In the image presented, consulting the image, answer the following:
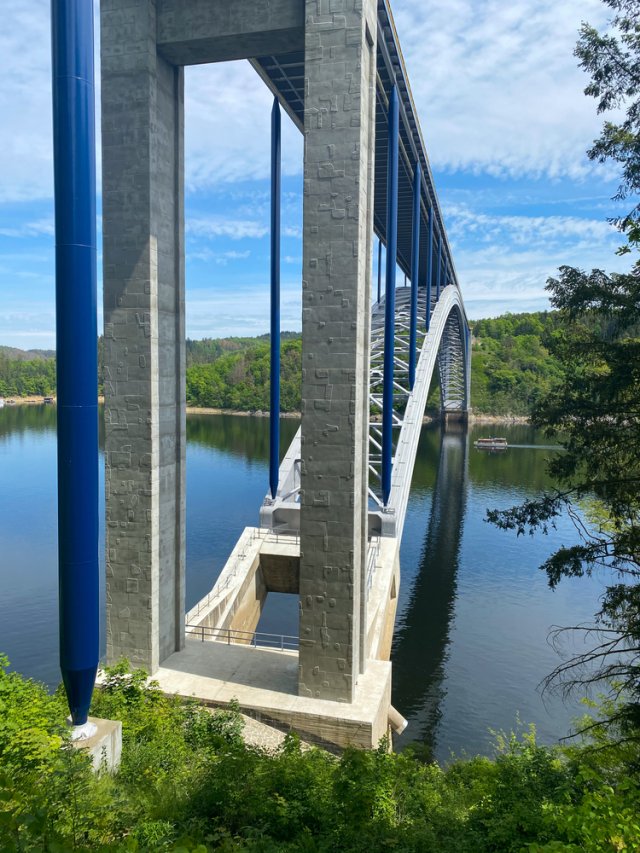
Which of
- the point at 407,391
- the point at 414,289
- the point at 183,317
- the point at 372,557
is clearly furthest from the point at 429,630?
the point at 183,317

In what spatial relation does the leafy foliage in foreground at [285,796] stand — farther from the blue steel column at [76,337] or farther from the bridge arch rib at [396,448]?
the bridge arch rib at [396,448]

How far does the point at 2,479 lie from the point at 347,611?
3934 cm

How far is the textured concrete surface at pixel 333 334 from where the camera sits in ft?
33.9

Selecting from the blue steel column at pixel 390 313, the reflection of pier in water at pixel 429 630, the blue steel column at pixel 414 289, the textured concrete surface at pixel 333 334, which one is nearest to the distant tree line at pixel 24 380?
the reflection of pier in water at pixel 429 630

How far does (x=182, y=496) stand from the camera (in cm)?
1228

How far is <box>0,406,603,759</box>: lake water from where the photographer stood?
17344 mm

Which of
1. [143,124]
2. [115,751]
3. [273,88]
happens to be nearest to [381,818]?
[115,751]

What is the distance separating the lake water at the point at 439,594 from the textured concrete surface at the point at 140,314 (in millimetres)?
8304

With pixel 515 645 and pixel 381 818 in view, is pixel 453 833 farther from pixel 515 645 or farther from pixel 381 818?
pixel 515 645

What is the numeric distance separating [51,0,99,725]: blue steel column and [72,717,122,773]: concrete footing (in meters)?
0.29

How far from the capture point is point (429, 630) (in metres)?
22.2

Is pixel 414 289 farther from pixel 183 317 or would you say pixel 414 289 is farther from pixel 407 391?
pixel 183 317

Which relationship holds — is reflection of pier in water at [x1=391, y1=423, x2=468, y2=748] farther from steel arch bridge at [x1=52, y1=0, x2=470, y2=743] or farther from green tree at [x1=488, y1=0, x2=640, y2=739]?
green tree at [x1=488, y1=0, x2=640, y2=739]

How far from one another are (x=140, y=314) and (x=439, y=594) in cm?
1892
